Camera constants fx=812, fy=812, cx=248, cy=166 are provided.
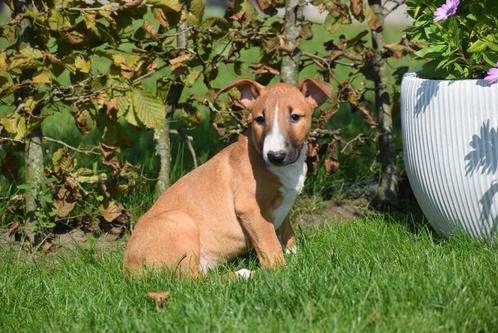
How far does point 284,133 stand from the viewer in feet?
14.6

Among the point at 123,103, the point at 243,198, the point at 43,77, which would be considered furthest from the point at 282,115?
the point at 43,77

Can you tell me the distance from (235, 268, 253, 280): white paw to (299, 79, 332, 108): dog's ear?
1.06 m

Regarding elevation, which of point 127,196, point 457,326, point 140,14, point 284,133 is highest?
point 140,14

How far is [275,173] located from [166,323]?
55.6 inches

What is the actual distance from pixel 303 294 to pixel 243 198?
3.61 feet

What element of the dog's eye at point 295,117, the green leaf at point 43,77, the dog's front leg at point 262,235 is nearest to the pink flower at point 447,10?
the dog's eye at point 295,117

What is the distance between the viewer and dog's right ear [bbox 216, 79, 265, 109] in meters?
4.84

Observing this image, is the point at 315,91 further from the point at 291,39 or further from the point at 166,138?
the point at 166,138

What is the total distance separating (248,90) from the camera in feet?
16.2

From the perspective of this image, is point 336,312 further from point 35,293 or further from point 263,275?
point 35,293

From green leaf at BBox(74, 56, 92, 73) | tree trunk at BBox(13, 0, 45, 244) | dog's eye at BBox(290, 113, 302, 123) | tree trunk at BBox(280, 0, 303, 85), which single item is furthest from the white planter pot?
tree trunk at BBox(13, 0, 45, 244)

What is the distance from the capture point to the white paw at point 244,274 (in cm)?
435

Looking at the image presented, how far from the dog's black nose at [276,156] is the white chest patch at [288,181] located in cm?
40

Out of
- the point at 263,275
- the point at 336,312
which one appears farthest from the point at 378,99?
the point at 336,312
